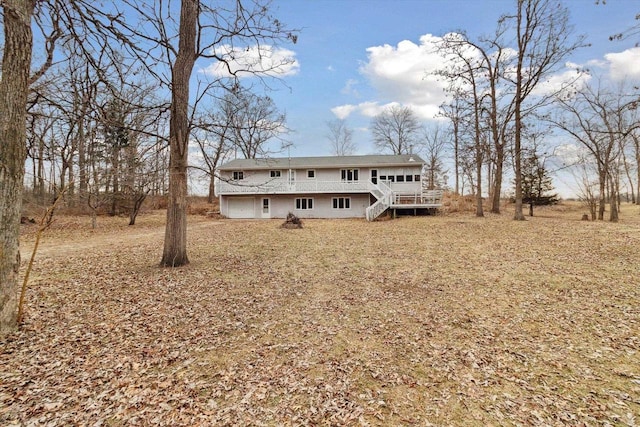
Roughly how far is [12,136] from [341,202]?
66.3 feet

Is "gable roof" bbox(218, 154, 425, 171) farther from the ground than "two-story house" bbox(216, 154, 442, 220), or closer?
farther from the ground

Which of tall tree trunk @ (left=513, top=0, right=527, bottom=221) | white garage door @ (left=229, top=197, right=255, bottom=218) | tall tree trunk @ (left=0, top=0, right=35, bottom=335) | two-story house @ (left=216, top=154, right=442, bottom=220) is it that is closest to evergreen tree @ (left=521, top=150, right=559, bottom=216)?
tall tree trunk @ (left=513, top=0, right=527, bottom=221)

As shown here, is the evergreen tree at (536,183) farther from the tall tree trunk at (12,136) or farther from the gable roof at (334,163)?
the tall tree trunk at (12,136)

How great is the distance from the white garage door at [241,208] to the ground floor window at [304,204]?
3.84 meters

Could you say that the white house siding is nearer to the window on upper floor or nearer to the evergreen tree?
the window on upper floor

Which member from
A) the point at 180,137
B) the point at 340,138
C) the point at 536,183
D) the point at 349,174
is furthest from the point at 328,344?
the point at 340,138

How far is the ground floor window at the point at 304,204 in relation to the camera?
23.7 metres

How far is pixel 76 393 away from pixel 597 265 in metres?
11.4

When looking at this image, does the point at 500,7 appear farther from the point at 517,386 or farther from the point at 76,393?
the point at 76,393

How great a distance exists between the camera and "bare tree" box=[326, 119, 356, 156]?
134 feet

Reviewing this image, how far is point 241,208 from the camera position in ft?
79.0

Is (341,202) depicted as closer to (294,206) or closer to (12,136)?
(294,206)

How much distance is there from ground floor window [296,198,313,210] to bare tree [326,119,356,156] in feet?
63.2

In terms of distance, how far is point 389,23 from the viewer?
44.3ft
